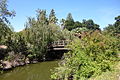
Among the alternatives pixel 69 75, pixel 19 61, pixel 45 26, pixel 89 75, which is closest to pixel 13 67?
pixel 19 61

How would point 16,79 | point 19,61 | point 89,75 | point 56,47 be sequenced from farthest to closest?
→ point 56,47 → point 19,61 → point 16,79 → point 89,75

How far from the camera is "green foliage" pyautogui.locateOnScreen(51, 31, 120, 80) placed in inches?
412

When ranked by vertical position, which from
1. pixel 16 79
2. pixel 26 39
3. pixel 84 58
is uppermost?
pixel 26 39

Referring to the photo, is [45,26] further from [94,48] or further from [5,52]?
[94,48]

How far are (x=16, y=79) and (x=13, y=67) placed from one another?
6.92 metres

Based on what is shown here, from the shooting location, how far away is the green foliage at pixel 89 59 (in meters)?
10.5

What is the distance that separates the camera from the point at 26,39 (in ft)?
90.3

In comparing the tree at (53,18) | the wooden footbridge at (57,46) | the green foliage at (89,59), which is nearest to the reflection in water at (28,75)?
the green foliage at (89,59)

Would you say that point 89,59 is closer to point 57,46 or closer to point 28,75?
point 28,75

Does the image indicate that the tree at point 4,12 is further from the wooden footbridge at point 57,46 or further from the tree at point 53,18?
the tree at point 53,18

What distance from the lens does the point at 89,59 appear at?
1112 cm

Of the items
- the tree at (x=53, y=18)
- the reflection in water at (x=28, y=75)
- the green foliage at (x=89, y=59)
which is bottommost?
the reflection in water at (x=28, y=75)

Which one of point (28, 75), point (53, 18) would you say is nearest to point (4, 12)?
point (28, 75)

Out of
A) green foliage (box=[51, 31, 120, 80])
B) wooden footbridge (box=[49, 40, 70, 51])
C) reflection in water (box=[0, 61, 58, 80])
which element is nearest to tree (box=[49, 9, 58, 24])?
wooden footbridge (box=[49, 40, 70, 51])
